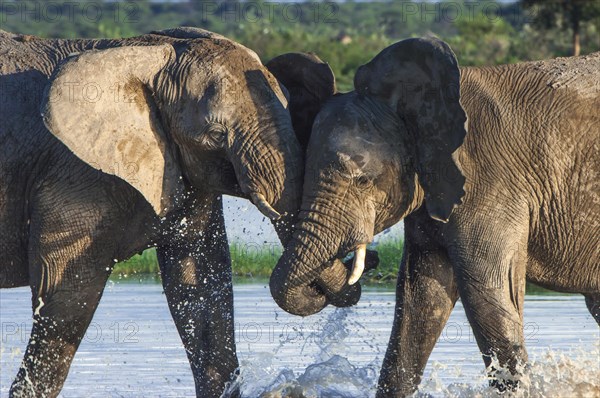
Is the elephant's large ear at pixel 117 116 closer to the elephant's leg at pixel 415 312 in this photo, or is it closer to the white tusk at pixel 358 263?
the white tusk at pixel 358 263

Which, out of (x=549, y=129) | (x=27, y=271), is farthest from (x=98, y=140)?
(x=549, y=129)

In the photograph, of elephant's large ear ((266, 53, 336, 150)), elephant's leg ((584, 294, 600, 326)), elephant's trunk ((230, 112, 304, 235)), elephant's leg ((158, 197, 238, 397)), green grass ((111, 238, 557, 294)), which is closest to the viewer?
elephant's trunk ((230, 112, 304, 235))

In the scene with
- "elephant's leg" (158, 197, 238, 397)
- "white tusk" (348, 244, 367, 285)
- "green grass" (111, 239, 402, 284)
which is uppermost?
"white tusk" (348, 244, 367, 285)

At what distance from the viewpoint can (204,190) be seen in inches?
332

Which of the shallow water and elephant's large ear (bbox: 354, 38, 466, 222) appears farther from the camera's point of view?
the shallow water

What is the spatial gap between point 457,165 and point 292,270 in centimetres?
105

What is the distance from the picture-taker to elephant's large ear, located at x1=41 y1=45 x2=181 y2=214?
26.3 feet

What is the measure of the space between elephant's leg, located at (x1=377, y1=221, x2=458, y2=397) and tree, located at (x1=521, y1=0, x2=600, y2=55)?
85.3 ft

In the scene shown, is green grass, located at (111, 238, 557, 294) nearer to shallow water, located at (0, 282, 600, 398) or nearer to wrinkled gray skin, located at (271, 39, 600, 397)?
shallow water, located at (0, 282, 600, 398)

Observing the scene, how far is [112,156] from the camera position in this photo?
8070 mm

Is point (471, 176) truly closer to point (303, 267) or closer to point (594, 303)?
point (303, 267)

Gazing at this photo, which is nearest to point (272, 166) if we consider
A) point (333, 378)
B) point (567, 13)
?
point (333, 378)

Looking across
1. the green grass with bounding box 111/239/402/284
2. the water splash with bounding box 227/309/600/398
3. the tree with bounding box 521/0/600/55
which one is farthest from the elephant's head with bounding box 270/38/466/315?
the tree with bounding box 521/0/600/55

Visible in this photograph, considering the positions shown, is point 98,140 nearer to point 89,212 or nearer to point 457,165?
point 89,212
